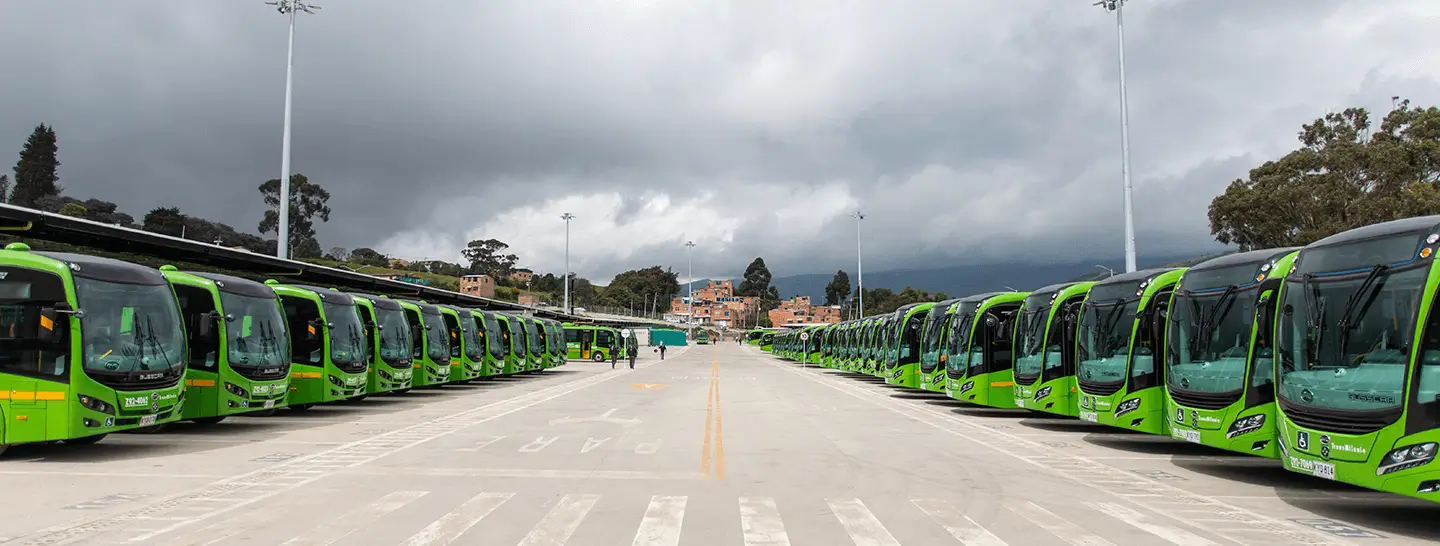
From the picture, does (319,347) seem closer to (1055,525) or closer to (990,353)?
(990,353)

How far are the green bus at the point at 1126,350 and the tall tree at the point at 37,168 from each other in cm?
10796

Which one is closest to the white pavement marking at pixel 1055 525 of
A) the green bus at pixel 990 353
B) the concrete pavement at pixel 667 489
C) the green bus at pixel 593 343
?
the concrete pavement at pixel 667 489

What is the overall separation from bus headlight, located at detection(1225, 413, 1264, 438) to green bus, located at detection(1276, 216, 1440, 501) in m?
0.97

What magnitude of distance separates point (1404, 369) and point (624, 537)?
750cm

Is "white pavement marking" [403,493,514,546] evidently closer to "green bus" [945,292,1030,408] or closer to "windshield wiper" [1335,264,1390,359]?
"windshield wiper" [1335,264,1390,359]

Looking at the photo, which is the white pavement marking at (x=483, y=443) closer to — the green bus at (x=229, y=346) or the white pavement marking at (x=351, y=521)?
the white pavement marking at (x=351, y=521)

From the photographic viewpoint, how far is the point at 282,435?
630 inches

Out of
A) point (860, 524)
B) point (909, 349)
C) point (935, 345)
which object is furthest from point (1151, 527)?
point (909, 349)

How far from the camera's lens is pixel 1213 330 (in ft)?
40.6

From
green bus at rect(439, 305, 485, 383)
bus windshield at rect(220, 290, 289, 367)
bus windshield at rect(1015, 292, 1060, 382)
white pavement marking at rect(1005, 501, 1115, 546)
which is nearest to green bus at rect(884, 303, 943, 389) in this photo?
bus windshield at rect(1015, 292, 1060, 382)

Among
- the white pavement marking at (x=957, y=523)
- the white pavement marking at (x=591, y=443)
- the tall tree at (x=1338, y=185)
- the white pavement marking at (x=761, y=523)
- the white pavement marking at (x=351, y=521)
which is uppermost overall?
the tall tree at (x=1338, y=185)

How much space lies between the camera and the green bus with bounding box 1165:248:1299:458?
11.1 metres

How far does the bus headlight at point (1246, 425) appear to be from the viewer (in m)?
11.1

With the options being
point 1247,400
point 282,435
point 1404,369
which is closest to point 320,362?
point 282,435
